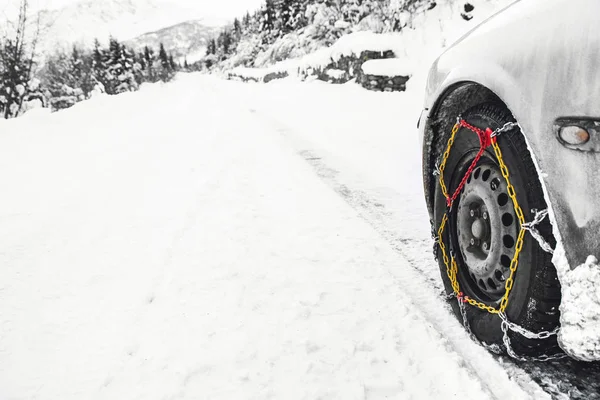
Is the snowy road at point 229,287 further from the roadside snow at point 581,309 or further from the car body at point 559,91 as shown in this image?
the car body at point 559,91

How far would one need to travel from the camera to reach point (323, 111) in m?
9.55

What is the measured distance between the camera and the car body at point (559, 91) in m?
1.00

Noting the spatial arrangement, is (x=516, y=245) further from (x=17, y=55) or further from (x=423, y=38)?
(x=17, y=55)

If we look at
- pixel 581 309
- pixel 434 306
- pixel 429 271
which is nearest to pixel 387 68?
pixel 429 271

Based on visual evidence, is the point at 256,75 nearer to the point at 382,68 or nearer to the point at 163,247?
the point at 382,68

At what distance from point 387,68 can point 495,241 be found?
34.4 ft

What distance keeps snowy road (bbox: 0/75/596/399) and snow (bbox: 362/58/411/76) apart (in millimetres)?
6835

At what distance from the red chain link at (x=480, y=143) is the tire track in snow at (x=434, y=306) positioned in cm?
59

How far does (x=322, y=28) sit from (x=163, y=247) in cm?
2702

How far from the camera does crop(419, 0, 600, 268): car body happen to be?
100 centimetres

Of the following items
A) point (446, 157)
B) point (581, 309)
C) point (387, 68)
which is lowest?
point (581, 309)

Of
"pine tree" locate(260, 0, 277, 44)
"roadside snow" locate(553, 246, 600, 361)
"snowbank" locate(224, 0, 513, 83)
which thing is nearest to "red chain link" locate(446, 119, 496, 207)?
"roadside snow" locate(553, 246, 600, 361)

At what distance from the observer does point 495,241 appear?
4.65 feet

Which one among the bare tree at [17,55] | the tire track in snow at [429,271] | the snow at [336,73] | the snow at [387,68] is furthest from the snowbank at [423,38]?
the bare tree at [17,55]
